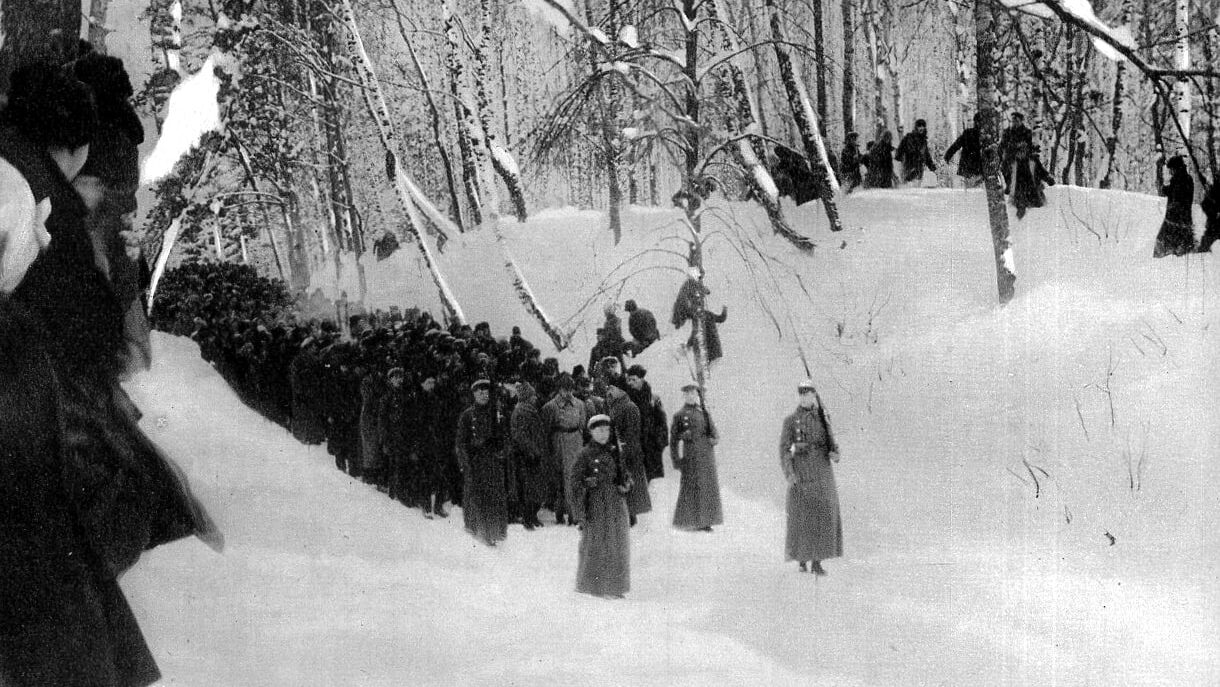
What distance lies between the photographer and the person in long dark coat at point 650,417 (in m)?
4.35

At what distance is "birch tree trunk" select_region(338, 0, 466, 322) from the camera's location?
432 cm

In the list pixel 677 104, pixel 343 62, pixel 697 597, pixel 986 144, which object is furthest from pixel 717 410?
pixel 343 62

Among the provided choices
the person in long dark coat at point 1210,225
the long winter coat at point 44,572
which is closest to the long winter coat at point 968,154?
the person in long dark coat at point 1210,225

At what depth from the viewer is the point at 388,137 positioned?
14.4 ft

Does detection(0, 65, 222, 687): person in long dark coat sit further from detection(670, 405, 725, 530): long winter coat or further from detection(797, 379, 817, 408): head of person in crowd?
detection(797, 379, 817, 408): head of person in crowd

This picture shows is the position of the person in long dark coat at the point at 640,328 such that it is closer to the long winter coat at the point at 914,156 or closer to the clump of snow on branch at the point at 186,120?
the clump of snow on branch at the point at 186,120

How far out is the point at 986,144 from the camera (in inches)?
192

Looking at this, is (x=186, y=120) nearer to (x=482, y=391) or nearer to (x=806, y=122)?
(x=482, y=391)

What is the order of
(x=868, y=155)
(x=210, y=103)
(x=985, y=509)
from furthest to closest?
(x=868, y=155)
(x=985, y=509)
(x=210, y=103)

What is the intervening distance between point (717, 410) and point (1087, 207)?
8.22 feet

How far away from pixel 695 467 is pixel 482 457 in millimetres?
1483

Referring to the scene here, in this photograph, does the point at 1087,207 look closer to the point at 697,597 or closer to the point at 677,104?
the point at 677,104

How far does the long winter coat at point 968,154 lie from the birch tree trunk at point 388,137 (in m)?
2.78

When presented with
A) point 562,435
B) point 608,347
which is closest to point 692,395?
point 608,347
